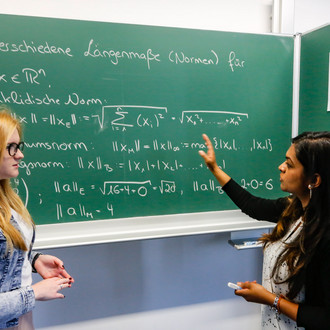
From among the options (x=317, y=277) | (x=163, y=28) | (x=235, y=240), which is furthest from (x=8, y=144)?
(x=235, y=240)

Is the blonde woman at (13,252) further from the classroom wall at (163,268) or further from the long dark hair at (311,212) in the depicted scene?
the long dark hair at (311,212)

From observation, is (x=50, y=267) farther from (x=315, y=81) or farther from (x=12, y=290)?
(x=315, y=81)

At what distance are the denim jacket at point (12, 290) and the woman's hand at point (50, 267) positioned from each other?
0.69ft

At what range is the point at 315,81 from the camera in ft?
5.66

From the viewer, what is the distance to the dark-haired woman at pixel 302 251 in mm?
1027

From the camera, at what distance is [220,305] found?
6.72ft

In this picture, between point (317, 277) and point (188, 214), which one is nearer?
point (317, 277)

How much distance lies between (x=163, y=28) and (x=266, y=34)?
627 millimetres

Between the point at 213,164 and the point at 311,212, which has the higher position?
the point at 213,164

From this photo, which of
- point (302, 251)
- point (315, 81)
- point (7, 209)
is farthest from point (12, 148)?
point (315, 81)

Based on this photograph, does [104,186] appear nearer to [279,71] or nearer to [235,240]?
[235,240]

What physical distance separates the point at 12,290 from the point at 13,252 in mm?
131

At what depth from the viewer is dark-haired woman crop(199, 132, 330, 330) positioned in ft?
3.37

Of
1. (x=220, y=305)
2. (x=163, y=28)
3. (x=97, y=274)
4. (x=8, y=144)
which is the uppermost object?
(x=163, y=28)
